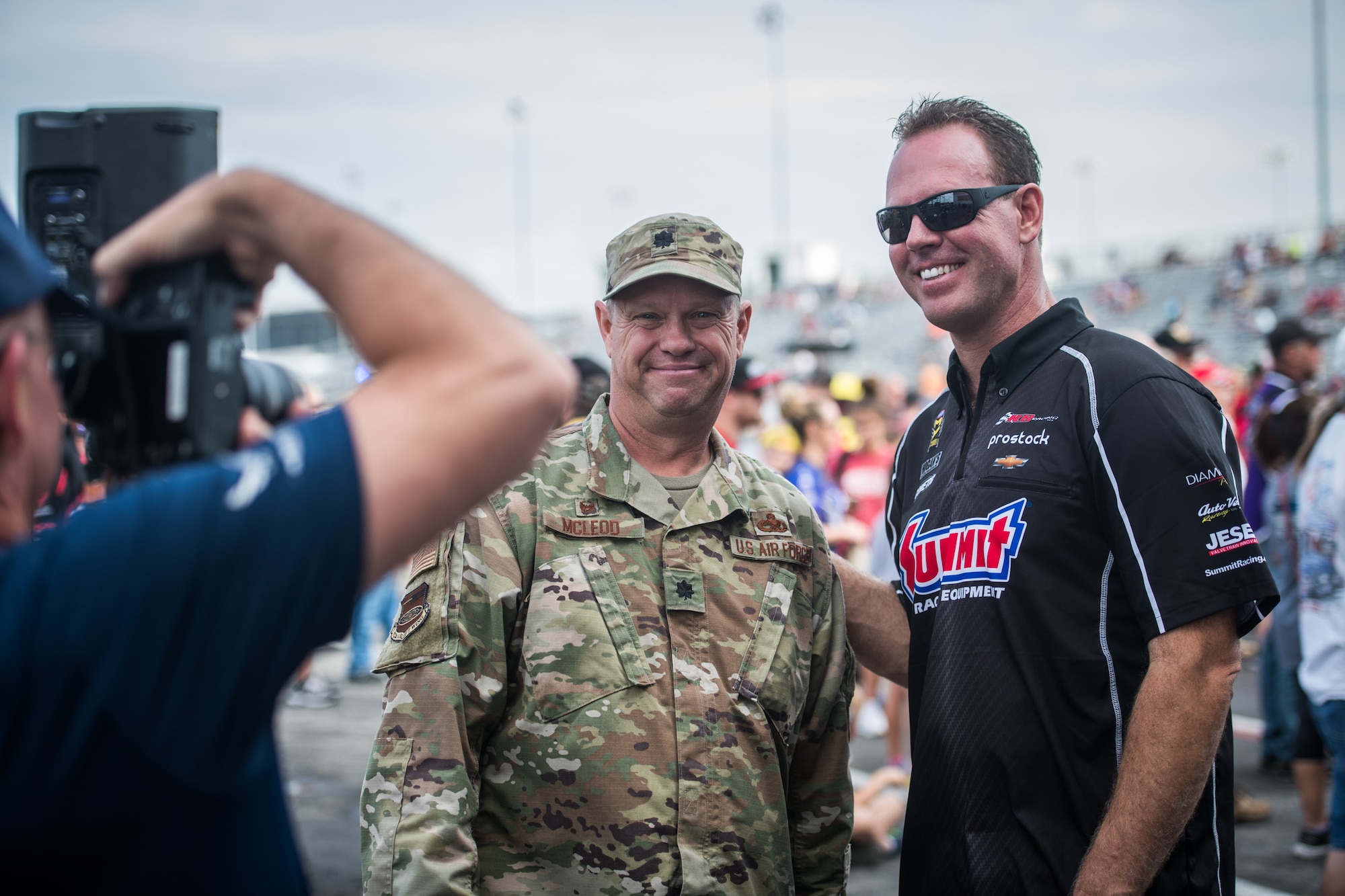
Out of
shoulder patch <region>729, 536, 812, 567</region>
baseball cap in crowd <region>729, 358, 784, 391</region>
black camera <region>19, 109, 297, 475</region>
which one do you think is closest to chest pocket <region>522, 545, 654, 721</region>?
shoulder patch <region>729, 536, 812, 567</region>

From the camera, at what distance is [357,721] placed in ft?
27.0

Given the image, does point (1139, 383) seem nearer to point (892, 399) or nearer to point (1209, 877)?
point (1209, 877)

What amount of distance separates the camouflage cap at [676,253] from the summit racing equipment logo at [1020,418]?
76cm

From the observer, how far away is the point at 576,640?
2.29 metres

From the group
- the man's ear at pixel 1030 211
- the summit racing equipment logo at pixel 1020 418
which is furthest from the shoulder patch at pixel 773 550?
the man's ear at pixel 1030 211

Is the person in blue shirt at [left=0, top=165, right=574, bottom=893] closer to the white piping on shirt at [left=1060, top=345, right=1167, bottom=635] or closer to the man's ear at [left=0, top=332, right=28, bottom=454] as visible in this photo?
the man's ear at [left=0, top=332, right=28, bottom=454]

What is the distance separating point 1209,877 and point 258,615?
205cm

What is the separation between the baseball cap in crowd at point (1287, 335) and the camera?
7.36 meters

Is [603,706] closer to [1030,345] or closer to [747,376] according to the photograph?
[1030,345]

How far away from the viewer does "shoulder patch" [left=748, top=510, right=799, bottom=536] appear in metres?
2.57

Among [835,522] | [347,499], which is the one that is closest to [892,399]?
[835,522]

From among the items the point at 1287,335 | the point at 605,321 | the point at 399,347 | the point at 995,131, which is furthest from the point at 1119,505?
the point at 1287,335

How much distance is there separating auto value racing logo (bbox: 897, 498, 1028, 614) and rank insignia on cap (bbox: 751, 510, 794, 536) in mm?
305

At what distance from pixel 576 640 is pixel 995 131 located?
1610mm
